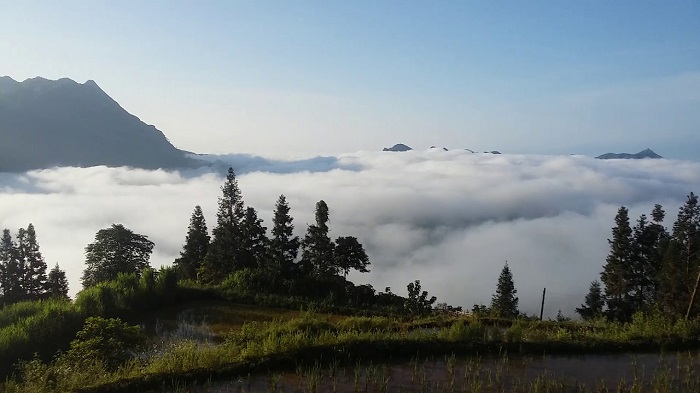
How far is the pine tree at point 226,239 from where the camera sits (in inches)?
1288

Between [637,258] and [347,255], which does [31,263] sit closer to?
[347,255]

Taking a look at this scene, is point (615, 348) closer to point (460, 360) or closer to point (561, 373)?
point (561, 373)

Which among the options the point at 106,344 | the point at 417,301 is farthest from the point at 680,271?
the point at 106,344

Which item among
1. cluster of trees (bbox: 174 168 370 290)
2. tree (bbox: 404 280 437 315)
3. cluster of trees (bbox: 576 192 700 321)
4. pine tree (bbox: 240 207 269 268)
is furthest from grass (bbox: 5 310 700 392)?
cluster of trees (bbox: 576 192 700 321)

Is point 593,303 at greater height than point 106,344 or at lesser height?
lesser

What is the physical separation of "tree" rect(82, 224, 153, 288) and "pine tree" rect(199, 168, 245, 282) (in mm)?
4392

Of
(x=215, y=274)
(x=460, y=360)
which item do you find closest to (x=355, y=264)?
(x=215, y=274)

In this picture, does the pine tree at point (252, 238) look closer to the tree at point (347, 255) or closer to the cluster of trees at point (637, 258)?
the tree at point (347, 255)

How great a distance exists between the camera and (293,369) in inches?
349

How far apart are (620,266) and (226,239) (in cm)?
2983

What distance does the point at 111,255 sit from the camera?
3306 cm

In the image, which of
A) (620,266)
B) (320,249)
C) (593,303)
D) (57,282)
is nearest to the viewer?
(320,249)

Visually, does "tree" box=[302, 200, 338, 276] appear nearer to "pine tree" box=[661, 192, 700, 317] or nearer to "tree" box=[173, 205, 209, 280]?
"tree" box=[173, 205, 209, 280]

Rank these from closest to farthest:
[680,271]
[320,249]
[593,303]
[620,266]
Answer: [680,271]
[320,249]
[620,266]
[593,303]
